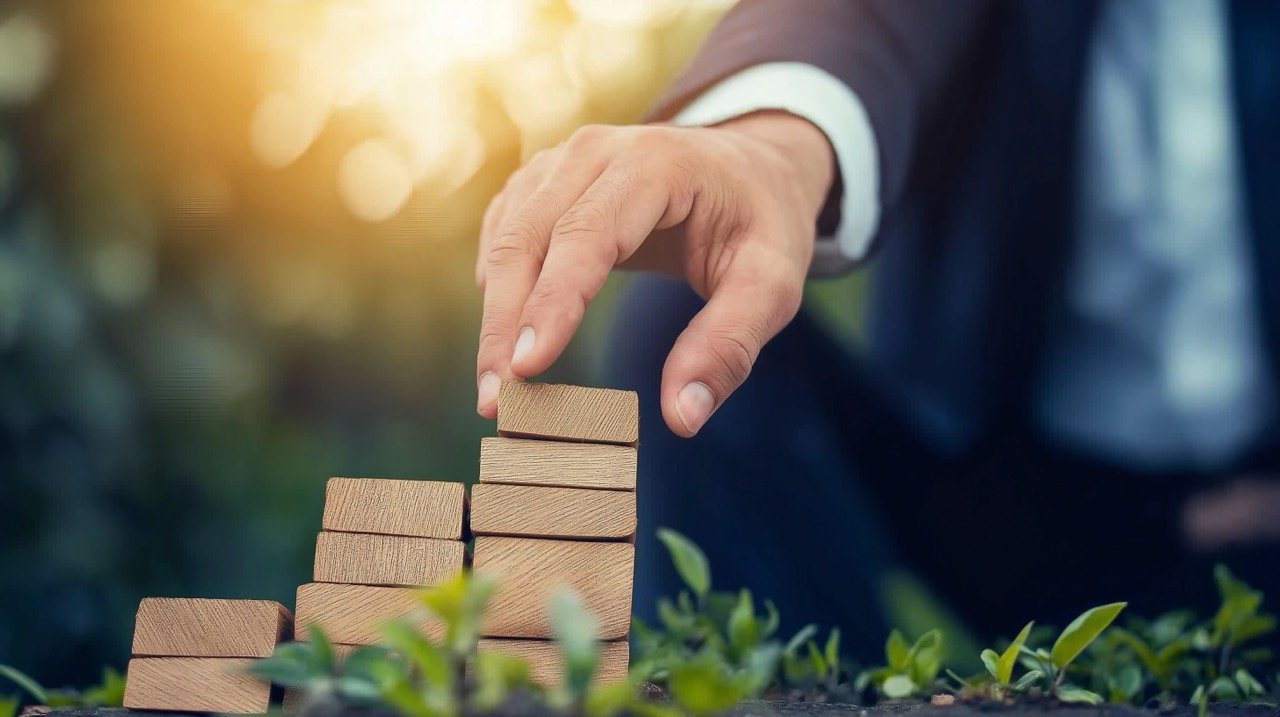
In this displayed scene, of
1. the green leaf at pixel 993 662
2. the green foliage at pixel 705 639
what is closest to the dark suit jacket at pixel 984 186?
the green foliage at pixel 705 639

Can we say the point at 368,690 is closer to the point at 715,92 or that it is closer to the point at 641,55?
the point at 715,92

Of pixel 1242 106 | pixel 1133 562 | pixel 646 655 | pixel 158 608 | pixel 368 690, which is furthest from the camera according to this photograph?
pixel 1133 562

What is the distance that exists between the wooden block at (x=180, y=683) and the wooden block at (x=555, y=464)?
39 centimetres

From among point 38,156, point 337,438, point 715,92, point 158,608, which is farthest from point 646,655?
point 38,156

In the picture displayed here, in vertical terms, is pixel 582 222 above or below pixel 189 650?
above

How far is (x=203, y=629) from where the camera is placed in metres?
1.19

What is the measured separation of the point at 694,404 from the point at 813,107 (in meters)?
0.96

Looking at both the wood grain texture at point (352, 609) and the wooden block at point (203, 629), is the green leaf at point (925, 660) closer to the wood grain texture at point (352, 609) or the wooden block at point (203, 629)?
the wood grain texture at point (352, 609)

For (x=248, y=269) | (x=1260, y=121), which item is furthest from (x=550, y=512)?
(x=1260, y=121)

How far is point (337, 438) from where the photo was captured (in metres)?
2.85

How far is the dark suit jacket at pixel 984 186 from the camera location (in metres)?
2.36

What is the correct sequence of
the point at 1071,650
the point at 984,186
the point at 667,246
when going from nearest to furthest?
the point at 1071,650
the point at 667,246
the point at 984,186

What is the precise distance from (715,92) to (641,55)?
0.84 m

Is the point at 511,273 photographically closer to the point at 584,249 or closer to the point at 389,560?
the point at 584,249
